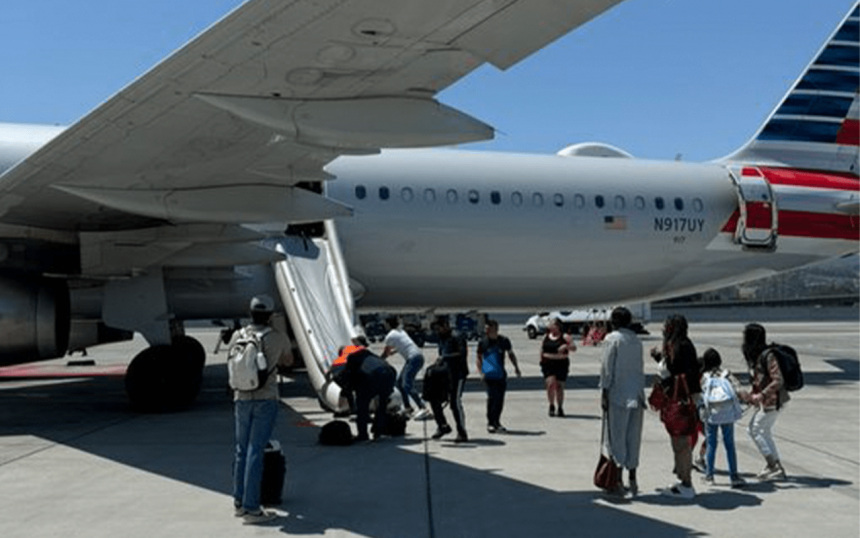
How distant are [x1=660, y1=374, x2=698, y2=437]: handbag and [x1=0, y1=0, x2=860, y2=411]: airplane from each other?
9.91ft

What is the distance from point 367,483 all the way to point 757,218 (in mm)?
13137

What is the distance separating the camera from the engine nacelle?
10.6m

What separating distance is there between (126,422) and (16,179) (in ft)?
13.2

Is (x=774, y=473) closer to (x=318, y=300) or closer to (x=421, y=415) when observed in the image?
(x=421, y=415)

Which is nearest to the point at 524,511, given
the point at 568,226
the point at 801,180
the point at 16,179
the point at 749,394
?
the point at 749,394

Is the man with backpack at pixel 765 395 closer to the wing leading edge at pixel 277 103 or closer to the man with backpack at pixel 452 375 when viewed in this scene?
the man with backpack at pixel 452 375

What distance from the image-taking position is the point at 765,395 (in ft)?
26.1

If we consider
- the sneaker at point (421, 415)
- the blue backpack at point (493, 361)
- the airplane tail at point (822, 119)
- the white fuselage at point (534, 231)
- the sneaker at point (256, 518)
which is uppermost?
the airplane tail at point (822, 119)

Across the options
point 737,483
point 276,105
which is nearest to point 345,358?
point 276,105

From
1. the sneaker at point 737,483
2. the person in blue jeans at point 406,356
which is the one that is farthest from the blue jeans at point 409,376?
the sneaker at point 737,483

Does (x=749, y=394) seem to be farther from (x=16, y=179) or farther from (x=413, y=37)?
(x=16, y=179)

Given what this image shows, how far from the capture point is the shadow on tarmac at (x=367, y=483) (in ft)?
20.5

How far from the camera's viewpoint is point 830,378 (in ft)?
64.9

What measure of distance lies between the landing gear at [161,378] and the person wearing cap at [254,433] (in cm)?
601
